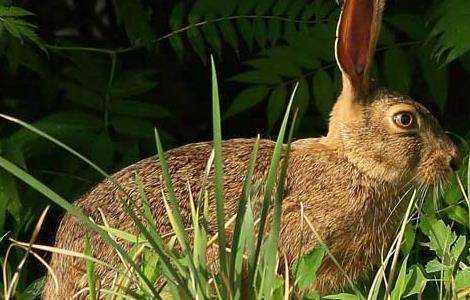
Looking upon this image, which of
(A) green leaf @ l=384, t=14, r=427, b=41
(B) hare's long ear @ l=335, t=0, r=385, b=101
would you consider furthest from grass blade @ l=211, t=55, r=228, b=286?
(A) green leaf @ l=384, t=14, r=427, b=41

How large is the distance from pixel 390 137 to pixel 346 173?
0.70ft

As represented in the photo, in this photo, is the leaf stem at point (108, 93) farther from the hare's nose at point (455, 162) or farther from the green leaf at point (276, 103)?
the hare's nose at point (455, 162)

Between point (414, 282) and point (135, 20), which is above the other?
point (135, 20)

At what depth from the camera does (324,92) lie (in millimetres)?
5699

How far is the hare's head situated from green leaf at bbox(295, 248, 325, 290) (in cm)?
101

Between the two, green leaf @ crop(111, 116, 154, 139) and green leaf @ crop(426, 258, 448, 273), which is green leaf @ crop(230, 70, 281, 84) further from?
green leaf @ crop(426, 258, 448, 273)

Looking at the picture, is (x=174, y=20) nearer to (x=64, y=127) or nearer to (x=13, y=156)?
(x=64, y=127)

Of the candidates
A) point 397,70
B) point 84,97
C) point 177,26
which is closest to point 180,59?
point 177,26

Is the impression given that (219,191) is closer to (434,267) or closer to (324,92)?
(434,267)

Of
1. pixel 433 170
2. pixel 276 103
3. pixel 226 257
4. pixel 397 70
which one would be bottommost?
pixel 226 257

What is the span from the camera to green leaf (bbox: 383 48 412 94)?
5.77 metres

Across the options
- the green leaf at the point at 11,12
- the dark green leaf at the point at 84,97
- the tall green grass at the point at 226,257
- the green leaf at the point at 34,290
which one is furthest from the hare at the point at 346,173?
the dark green leaf at the point at 84,97

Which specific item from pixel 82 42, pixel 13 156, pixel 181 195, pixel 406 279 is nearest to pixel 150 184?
pixel 181 195

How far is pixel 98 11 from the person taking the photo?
7.21 metres
